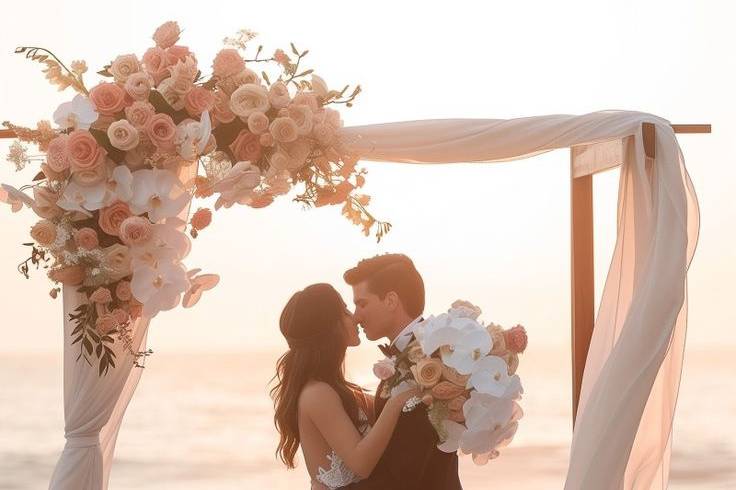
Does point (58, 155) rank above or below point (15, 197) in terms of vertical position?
above

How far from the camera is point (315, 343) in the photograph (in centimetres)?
450

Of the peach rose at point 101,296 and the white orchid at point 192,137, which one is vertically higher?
the white orchid at point 192,137

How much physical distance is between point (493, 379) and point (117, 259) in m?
1.45

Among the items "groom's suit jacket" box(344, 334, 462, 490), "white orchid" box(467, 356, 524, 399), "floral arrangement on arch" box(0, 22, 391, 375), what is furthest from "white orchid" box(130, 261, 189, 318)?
"white orchid" box(467, 356, 524, 399)

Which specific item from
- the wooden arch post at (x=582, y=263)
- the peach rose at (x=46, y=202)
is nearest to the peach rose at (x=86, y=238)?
the peach rose at (x=46, y=202)

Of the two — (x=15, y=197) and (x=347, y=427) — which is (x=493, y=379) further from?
(x=15, y=197)

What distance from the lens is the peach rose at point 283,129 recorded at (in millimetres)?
4484

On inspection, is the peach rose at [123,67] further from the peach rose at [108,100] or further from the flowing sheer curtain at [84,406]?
the flowing sheer curtain at [84,406]

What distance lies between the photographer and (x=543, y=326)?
2925cm

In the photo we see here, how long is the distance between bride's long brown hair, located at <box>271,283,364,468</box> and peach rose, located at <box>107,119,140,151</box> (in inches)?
32.6

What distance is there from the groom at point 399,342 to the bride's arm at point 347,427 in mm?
67

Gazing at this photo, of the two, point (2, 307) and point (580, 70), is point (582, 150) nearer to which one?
point (580, 70)

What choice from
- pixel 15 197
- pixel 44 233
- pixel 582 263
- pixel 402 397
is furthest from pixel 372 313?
pixel 582 263

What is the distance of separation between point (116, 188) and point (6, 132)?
0.83m
